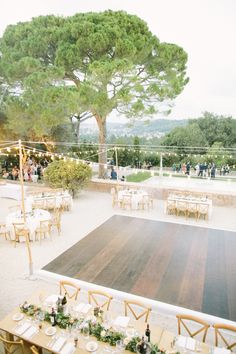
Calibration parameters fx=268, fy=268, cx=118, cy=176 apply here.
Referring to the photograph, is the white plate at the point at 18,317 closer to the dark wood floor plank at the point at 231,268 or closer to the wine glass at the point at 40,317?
the wine glass at the point at 40,317

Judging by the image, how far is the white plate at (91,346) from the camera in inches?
126

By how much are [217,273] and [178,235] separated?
7.26 feet

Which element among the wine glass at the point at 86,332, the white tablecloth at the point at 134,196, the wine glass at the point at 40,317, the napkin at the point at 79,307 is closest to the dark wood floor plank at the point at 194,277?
the napkin at the point at 79,307

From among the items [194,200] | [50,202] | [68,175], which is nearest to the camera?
[194,200]

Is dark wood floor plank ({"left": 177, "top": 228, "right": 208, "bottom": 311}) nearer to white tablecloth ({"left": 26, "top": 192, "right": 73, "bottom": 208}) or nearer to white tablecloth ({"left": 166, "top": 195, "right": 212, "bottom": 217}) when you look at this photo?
white tablecloth ({"left": 166, "top": 195, "right": 212, "bottom": 217})

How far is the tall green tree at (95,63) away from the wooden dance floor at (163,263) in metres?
7.24

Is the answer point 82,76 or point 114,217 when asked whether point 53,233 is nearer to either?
point 114,217

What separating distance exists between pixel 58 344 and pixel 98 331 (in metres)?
0.51

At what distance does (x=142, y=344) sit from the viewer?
313 cm

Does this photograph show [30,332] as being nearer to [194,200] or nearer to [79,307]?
[79,307]

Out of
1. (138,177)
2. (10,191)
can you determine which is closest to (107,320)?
(10,191)

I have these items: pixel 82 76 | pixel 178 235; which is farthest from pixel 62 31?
pixel 178 235

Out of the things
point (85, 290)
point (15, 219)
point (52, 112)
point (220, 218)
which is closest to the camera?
point (85, 290)

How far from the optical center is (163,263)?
655 cm
